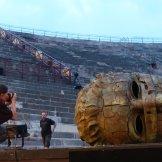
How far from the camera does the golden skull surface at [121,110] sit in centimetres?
482

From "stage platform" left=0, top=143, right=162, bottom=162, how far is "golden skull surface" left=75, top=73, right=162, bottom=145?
1.77 feet

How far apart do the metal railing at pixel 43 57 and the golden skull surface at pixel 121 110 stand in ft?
56.3

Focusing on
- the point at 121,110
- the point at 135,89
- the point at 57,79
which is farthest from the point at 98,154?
the point at 57,79

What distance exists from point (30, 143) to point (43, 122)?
2.17 metres

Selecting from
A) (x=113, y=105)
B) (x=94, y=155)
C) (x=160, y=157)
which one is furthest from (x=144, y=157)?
(x=113, y=105)

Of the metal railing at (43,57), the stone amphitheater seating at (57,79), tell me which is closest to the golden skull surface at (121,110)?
the stone amphitheater seating at (57,79)

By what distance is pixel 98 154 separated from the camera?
4.30 m

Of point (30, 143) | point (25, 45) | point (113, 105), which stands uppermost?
point (25, 45)

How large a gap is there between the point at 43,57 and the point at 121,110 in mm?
20238

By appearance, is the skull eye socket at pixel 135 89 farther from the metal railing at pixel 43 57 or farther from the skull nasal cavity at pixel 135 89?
the metal railing at pixel 43 57

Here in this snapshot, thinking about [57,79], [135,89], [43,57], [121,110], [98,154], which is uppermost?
[43,57]

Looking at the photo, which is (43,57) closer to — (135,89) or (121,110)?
(135,89)

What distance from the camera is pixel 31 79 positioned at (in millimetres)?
20891

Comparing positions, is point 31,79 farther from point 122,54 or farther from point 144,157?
point 144,157
